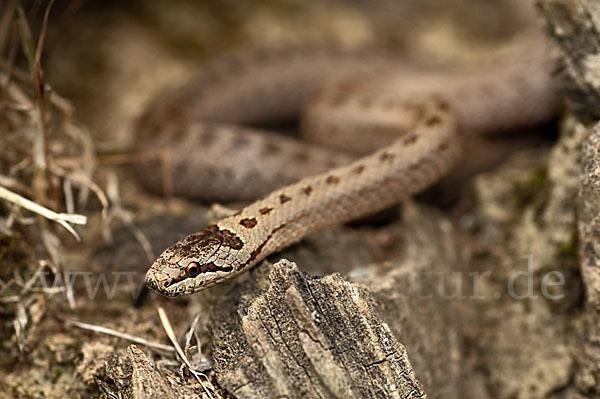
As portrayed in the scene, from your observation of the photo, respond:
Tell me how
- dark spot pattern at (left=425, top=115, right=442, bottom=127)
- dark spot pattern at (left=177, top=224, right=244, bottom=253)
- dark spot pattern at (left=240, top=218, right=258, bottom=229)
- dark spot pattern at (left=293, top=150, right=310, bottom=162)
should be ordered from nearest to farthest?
1. dark spot pattern at (left=177, top=224, right=244, bottom=253)
2. dark spot pattern at (left=240, top=218, right=258, bottom=229)
3. dark spot pattern at (left=425, top=115, right=442, bottom=127)
4. dark spot pattern at (left=293, top=150, right=310, bottom=162)

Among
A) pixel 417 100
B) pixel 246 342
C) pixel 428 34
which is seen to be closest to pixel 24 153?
pixel 246 342

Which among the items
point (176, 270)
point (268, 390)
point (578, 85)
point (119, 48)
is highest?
point (578, 85)

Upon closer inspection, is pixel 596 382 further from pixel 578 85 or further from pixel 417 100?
pixel 417 100

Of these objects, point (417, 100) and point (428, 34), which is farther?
point (428, 34)

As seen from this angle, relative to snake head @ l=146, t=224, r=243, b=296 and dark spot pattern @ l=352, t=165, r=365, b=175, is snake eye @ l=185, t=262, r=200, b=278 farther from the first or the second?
dark spot pattern @ l=352, t=165, r=365, b=175

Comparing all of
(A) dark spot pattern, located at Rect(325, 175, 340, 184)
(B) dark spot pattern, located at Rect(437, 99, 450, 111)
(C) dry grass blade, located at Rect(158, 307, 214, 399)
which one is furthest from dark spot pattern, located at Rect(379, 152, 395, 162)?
(C) dry grass blade, located at Rect(158, 307, 214, 399)
